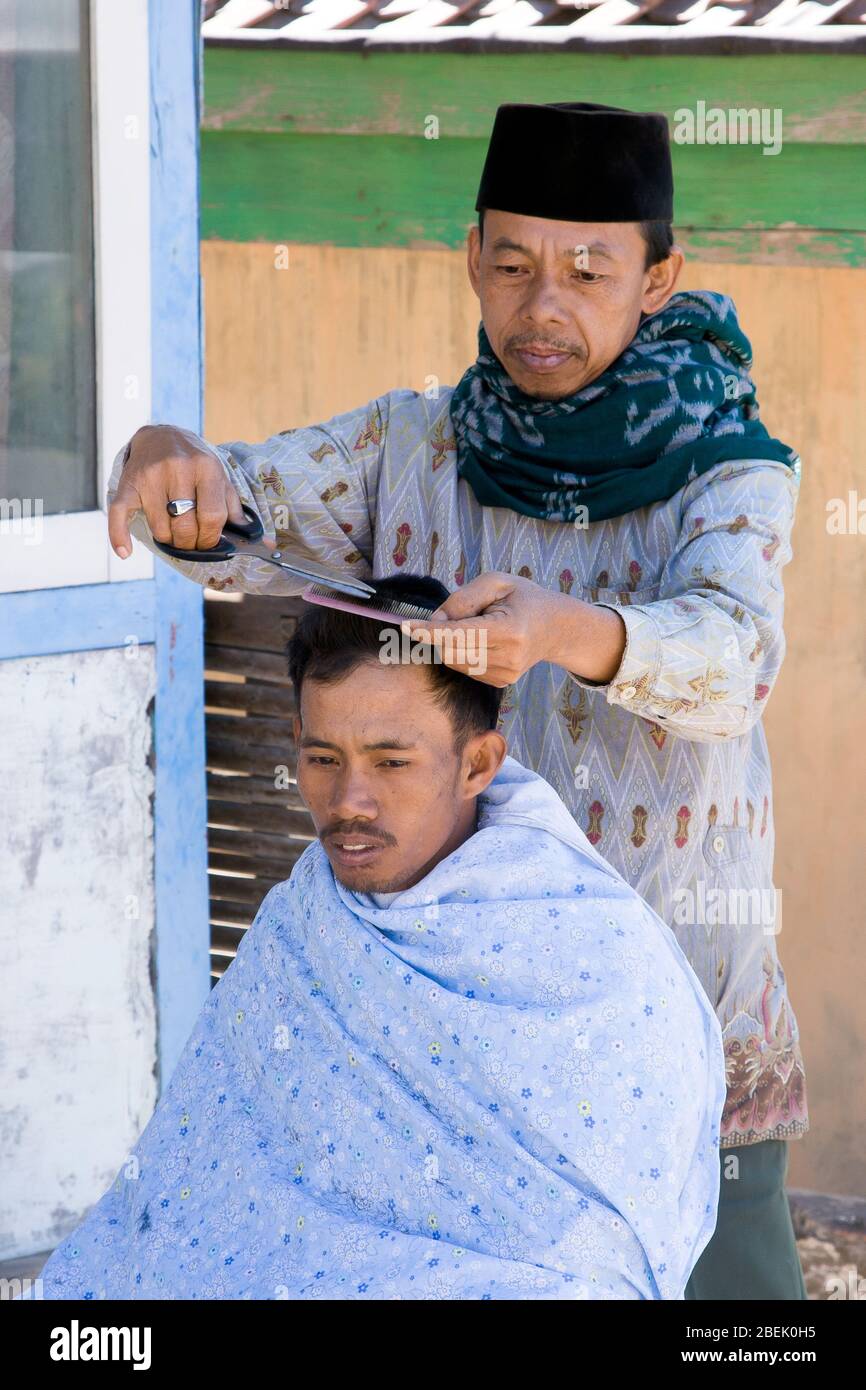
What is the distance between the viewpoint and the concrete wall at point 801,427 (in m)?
4.98

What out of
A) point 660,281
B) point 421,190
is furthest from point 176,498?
point 421,190

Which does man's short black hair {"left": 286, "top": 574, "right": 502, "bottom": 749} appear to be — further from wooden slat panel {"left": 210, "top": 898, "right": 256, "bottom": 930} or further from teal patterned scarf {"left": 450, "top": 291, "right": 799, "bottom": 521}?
wooden slat panel {"left": 210, "top": 898, "right": 256, "bottom": 930}

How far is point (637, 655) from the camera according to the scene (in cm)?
212

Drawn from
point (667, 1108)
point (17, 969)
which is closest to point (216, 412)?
point (17, 969)

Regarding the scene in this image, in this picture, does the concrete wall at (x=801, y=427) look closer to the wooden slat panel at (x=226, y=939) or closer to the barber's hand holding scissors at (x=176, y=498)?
the wooden slat panel at (x=226, y=939)

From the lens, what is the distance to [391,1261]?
2043 millimetres

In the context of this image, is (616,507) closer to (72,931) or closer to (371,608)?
(371,608)

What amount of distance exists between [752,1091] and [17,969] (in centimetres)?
153

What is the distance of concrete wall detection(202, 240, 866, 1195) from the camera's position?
16.4 feet

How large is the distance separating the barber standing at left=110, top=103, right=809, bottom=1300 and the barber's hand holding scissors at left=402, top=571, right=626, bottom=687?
0.12 meters

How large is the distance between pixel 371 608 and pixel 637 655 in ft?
1.09

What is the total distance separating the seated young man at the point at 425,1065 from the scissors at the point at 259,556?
12cm

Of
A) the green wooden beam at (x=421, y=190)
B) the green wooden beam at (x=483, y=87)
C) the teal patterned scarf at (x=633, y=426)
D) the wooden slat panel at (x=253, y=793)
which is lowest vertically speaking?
the wooden slat panel at (x=253, y=793)

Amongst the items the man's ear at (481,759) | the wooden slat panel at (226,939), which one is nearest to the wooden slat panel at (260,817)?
the wooden slat panel at (226,939)
